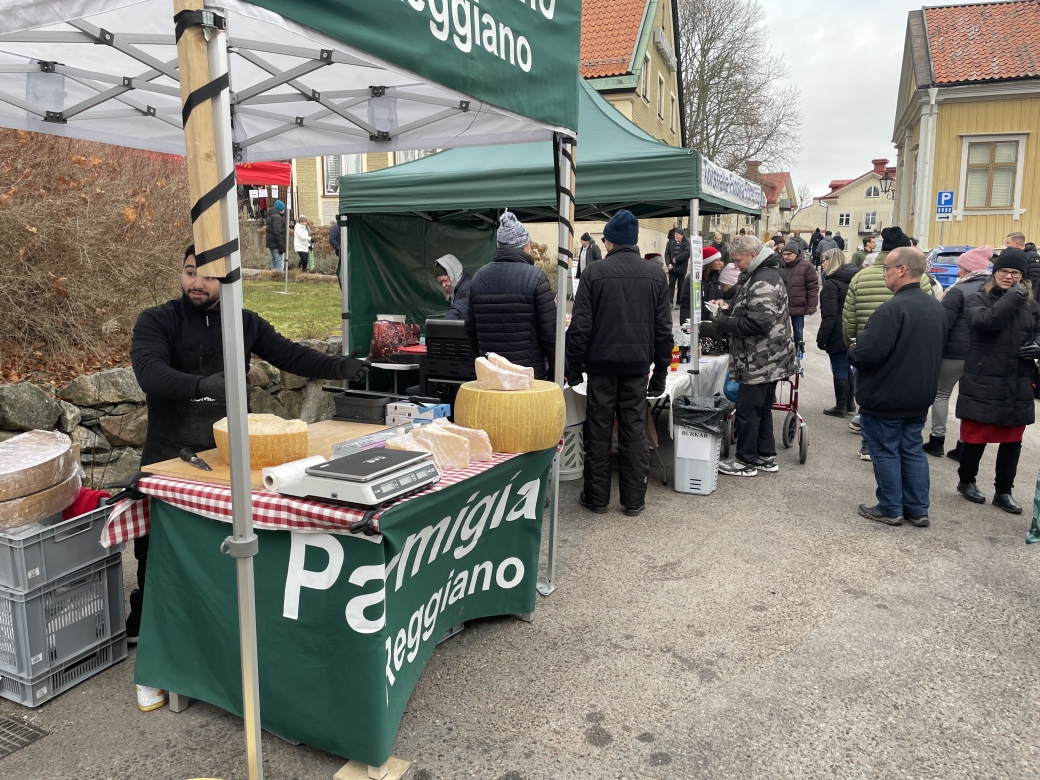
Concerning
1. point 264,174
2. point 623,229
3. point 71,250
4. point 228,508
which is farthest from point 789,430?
point 264,174

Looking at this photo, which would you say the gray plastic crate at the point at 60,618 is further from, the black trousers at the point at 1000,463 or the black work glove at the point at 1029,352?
the black trousers at the point at 1000,463

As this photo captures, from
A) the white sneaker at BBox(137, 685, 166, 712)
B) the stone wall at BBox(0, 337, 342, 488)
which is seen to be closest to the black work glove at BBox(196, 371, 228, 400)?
the white sneaker at BBox(137, 685, 166, 712)

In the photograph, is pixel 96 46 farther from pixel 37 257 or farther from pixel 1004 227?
pixel 1004 227

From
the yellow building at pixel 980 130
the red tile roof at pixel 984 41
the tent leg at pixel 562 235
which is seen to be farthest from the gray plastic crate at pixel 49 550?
the red tile roof at pixel 984 41

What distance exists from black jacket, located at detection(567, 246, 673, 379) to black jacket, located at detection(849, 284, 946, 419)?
4.52 feet

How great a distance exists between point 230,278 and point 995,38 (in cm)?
2461

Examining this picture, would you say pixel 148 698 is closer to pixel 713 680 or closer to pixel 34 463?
pixel 34 463

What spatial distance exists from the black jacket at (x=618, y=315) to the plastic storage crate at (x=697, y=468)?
2.67 ft

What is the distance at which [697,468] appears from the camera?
5.81m

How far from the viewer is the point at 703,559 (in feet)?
15.0

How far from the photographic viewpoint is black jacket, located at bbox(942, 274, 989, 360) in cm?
600

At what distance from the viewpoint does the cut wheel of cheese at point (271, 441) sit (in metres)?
2.66

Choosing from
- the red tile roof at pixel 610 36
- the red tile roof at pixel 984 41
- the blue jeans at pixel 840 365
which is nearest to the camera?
the blue jeans at pixel 840 365

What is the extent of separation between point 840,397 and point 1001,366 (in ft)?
11.4
